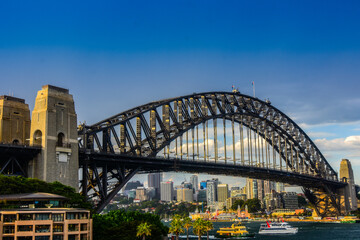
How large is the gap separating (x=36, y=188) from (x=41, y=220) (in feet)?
28.1

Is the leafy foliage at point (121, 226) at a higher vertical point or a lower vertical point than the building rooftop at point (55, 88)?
lower

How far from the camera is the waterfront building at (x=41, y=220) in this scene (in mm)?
49969

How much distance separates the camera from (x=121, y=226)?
6638cm

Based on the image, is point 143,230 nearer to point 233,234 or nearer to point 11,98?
point 11,98

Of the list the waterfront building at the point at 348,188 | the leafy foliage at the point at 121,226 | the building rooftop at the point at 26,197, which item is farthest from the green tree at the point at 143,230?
the waterfront building at the point at 348,188

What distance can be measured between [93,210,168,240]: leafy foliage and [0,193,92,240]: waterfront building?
6.06 meters

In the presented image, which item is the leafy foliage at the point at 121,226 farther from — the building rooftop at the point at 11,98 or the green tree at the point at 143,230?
the building rooftop at the point at 11,98

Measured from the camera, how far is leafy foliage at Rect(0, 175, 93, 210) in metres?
57.0

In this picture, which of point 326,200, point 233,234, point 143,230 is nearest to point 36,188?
point 143,230

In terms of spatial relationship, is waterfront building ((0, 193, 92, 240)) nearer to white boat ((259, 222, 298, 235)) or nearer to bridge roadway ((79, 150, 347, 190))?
bridge roadway ((79, 150, 347, 190))

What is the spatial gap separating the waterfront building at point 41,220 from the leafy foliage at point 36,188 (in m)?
2.55

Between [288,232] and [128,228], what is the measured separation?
65.4m

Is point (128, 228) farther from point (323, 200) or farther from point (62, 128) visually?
point (323, 200)

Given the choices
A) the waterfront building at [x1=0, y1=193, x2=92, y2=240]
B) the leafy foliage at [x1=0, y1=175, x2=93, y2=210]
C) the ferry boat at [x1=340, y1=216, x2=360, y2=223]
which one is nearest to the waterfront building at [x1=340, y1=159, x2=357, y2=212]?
the ferry boat at [x1=340, y1=216, x2=360, y2=223]
